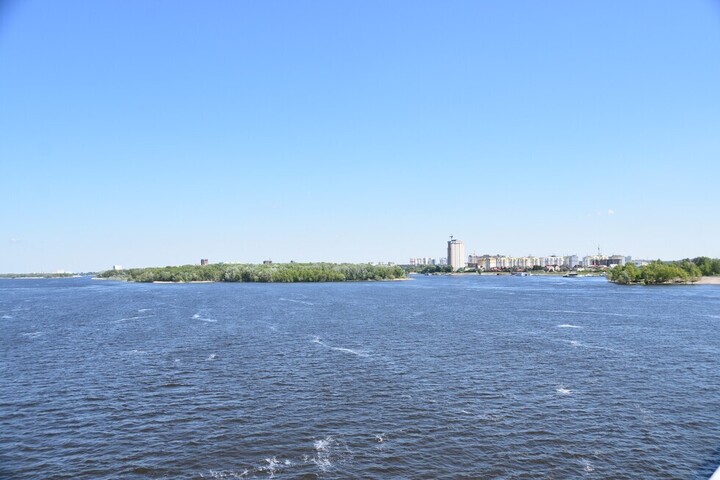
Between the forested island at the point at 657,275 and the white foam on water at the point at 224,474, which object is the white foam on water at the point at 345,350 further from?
the forested island at the point at 657,275

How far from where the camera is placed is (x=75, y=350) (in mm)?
50469

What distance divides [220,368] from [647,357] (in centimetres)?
3855

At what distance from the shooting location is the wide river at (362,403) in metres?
23.9

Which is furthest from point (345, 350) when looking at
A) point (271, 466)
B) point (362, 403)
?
point (271, 466)

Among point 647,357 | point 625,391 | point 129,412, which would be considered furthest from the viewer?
point 647,357

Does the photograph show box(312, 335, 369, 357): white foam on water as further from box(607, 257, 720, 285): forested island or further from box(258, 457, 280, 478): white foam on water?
box(607, 257, 720, 285): forested island

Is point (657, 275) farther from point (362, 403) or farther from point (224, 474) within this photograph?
point (224, 474)

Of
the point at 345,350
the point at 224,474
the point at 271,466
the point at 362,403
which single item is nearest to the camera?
the point at 224,474

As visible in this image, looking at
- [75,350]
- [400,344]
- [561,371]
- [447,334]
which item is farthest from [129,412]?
[447,334]

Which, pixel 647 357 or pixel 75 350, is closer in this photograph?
pixel 647 357

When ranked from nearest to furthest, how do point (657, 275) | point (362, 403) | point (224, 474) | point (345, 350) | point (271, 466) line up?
point (224, 474)
point (271, 466)
point (362, 403)
point (345, 350)
point (657, 275)

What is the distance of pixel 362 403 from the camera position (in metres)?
32.2

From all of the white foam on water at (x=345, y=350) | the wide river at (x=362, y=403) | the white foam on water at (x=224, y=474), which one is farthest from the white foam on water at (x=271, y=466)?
the white foam on water at (x=345, y=350)

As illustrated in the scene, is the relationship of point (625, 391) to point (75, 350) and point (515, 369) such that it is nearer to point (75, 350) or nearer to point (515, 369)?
point (515, 369)
